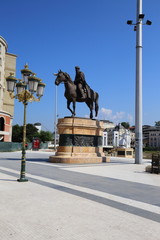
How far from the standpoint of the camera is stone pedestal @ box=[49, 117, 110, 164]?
19062 mm

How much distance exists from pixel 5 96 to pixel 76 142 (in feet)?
172

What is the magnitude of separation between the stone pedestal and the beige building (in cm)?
3729

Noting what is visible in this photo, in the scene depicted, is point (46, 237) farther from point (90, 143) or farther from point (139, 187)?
point (90, 143)

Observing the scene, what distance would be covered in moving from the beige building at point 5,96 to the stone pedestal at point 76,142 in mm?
37290

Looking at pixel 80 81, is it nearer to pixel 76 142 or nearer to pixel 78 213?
pixel 76 142

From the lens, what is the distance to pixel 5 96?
221ft

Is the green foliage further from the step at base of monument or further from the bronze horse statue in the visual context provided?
the step at base of monument

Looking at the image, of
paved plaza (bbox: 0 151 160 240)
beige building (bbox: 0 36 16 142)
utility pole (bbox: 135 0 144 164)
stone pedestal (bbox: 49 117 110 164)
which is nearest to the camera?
paved plaza (bbox: 0 151 160 240)

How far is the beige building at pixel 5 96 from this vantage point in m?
54.7

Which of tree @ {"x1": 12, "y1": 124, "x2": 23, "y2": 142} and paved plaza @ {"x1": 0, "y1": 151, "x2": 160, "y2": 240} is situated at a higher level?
tree @ {"x1": 12, "y1": 124, "x2": 23, "y2": 142}

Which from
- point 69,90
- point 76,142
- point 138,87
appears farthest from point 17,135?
point 138,87

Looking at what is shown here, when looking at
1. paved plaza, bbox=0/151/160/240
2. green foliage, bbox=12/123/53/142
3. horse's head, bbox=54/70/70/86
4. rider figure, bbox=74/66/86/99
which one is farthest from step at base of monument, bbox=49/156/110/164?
green foliage, bbox=12/123/53/142

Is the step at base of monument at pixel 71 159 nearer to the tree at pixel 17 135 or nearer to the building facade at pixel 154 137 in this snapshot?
the tree at pixel 17 135

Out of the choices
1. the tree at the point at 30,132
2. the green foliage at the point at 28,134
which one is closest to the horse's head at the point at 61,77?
the green foliage at the point at 28,134
